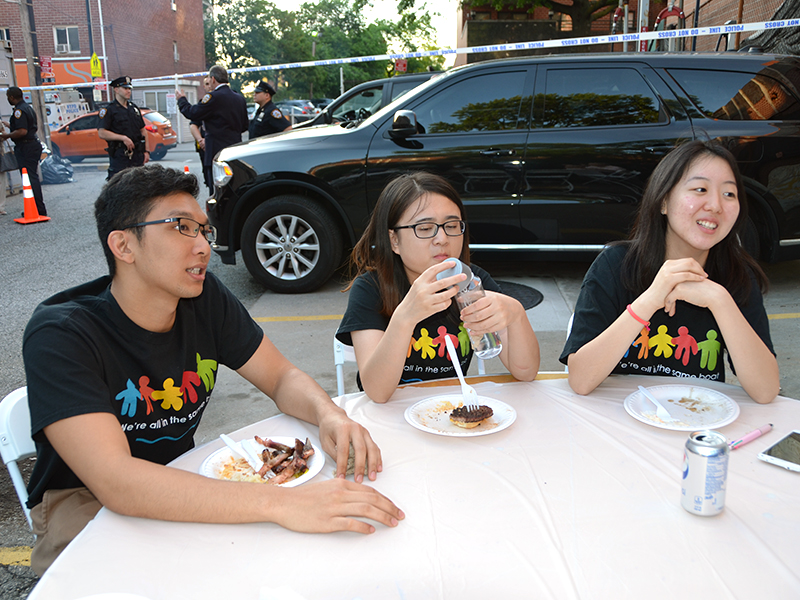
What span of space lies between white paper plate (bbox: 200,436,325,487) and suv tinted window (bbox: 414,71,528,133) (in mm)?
4374

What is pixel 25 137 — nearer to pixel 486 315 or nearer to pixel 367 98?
pixel 367 98

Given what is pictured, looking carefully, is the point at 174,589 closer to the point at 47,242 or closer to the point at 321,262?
the point at 321,262

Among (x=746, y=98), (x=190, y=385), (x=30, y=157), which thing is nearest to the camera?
(x=190, y=385)

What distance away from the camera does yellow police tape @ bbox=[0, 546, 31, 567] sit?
253 cm

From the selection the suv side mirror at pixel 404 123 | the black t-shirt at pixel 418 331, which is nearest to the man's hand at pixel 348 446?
the black t-shirt at pixel 418 331

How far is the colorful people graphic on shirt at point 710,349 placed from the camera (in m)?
2.28

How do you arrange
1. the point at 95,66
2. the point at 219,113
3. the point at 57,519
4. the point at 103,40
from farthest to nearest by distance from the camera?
the point at 103,40, the point at 95,66, the point at 219,113, the point at 57,519

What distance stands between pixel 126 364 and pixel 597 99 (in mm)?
4778

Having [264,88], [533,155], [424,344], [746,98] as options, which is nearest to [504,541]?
[424,344]

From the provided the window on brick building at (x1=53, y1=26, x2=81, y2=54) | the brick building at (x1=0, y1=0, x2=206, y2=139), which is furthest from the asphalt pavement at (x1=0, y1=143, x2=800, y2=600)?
the window on brick building at (x1=53, y1=26, x2=81, y2=54)

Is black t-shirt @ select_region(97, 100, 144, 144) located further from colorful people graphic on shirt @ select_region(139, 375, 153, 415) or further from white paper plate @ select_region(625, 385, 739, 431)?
white paper plate @ select_region(625, 385, 739, 431)

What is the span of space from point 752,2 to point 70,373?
13.0m

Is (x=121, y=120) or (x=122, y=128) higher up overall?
(x=121, y=120)

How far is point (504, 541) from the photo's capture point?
1309 millimetres
